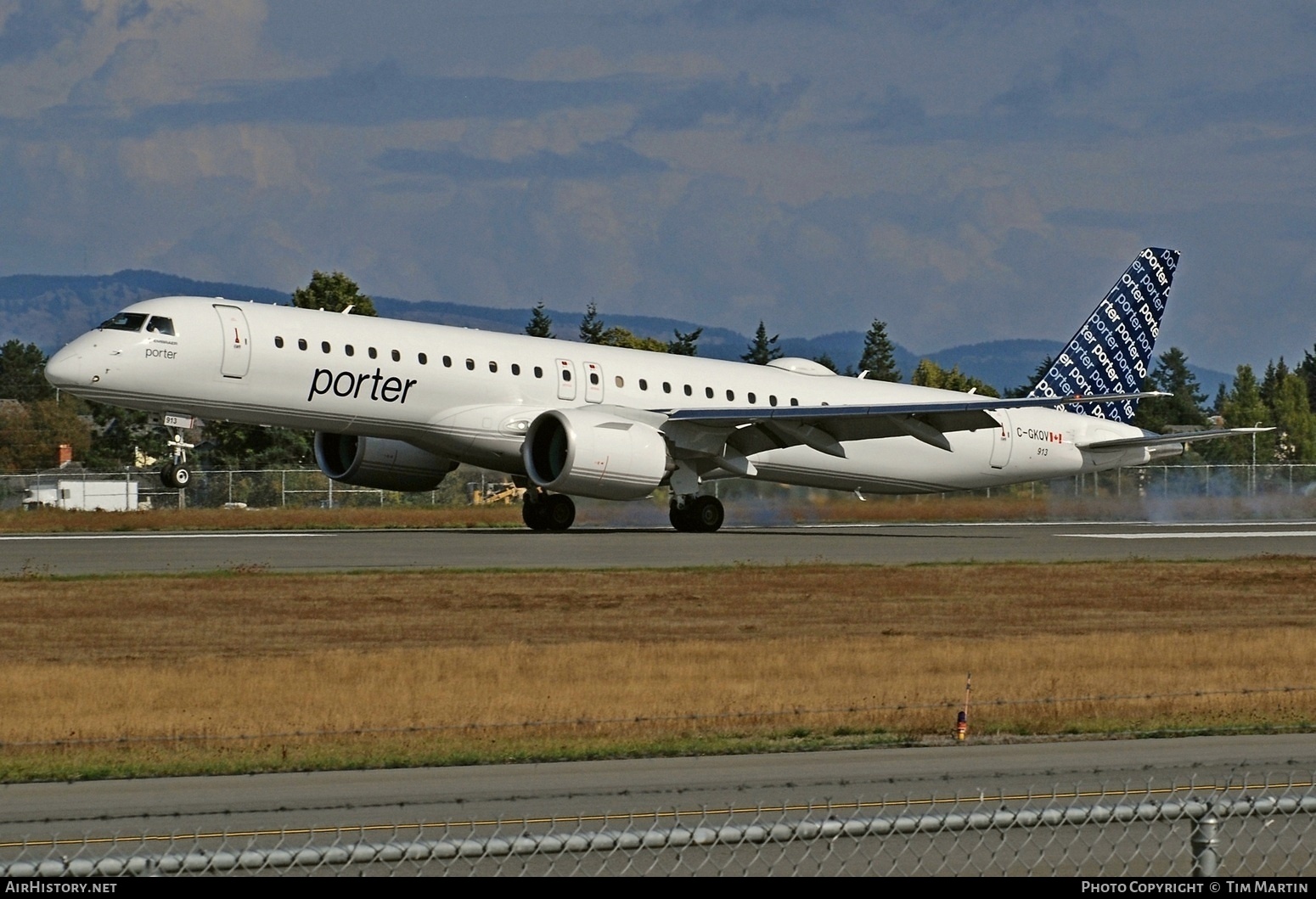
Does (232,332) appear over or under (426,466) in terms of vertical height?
over

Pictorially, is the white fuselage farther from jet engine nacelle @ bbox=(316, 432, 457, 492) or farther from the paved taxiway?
the paved taxiway

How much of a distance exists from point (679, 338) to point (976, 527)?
6877cm

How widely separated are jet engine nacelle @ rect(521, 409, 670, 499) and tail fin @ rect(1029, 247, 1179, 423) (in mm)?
14482

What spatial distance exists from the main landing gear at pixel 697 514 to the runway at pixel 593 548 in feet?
1.39

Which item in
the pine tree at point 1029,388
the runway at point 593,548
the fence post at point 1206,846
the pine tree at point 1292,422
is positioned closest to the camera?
the fence post at point 1206,846

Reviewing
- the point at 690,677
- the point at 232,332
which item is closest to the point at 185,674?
the point at 690,677

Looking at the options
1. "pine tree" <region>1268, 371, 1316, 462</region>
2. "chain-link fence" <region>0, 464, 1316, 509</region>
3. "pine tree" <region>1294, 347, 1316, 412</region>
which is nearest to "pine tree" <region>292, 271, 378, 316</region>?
"chain-link fence" <region>0, 464, 1316, 509</region>

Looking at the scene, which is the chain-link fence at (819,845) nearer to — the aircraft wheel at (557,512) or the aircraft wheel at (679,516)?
the aircraft wheel at (557,512)

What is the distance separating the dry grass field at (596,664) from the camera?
13.4 meters

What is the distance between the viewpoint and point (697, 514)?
39531 millimetres

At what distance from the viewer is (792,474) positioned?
41.2m

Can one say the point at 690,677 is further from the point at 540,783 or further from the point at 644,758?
the point at 540,783

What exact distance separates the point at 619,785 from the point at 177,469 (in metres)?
23.9

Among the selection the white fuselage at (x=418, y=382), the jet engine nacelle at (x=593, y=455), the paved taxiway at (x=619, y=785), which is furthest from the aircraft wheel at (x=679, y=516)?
the paved taxiway at (x=619, y=785)
